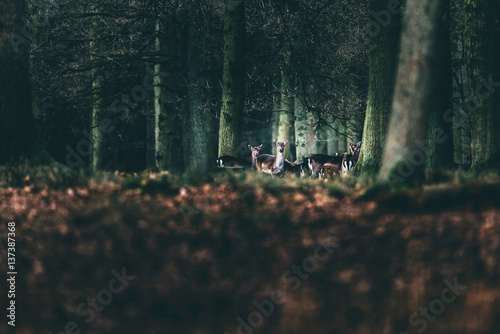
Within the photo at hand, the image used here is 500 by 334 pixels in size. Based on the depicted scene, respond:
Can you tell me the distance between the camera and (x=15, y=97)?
9.41m

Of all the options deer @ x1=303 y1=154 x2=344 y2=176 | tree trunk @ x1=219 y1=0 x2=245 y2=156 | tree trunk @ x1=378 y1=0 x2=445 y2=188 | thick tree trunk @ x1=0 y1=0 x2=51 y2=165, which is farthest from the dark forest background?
tree trunk @ x1=378 y1=0 x2=445 y2=188

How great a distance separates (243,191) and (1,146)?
4.39 meters

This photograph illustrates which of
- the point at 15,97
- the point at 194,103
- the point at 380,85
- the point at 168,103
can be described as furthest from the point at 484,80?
the point at 168,103

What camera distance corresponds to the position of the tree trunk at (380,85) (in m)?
12.2

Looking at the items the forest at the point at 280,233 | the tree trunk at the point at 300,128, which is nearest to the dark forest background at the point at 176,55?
the tree trunk at the point at 300,128

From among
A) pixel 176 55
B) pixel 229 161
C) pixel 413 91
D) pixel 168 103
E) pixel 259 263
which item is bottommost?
pixel 259 263

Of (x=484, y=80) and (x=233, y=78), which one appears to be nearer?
(x=484, y=80)

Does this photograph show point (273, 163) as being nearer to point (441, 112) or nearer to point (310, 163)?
point (310, 163)

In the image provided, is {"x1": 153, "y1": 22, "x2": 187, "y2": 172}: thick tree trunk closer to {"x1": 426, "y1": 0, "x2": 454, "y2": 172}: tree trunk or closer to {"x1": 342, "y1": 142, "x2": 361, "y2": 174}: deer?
{"x1": 342, "y1": 142, "x2": 361, "y2": 174}: deer

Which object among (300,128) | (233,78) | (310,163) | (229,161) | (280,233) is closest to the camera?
(280,233)

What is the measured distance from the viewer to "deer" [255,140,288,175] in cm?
2136

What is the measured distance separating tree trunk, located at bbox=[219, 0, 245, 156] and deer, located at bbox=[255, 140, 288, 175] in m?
5.40

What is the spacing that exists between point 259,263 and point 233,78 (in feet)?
33.6

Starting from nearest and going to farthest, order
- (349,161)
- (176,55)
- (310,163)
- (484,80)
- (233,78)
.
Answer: (484,80)
(233,78)
(176,55)
(349,161)
(310,163)
